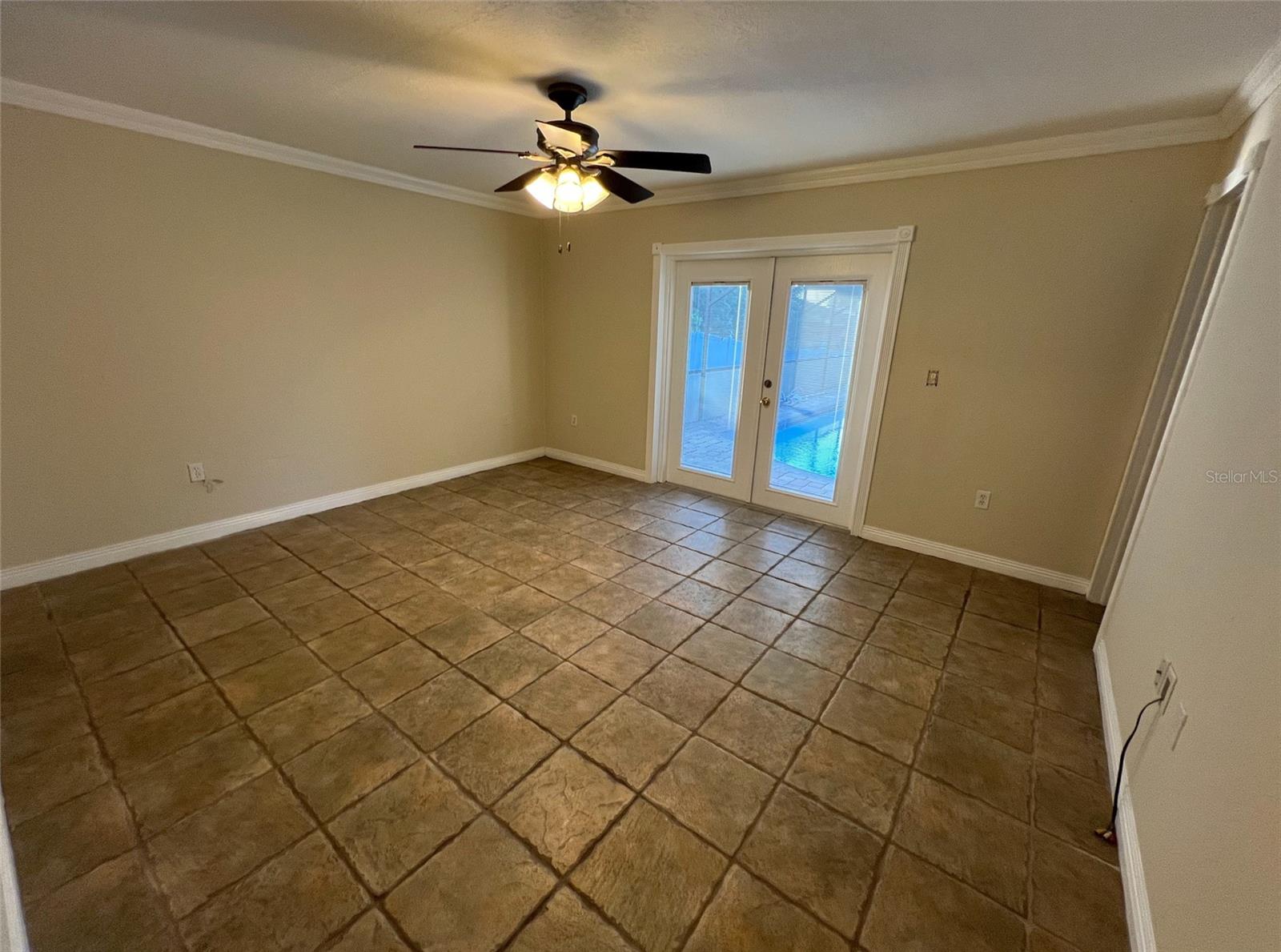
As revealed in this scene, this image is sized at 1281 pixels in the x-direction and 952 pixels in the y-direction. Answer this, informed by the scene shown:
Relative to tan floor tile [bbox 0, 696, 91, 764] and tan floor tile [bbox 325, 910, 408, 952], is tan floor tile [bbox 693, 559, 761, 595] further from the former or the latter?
tan floor tile [bbox 0, 696, 91, 764]

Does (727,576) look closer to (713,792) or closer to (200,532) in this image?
(713,792)

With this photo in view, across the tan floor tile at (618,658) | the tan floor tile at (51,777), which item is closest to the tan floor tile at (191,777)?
the tan floor tile at (51,777)

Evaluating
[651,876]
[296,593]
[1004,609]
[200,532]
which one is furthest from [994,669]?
[200,532]

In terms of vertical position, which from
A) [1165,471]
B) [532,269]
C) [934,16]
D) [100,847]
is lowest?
[100,847]

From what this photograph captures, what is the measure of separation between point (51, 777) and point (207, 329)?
2.44m

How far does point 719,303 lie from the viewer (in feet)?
13.3

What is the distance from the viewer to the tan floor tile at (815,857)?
134cm

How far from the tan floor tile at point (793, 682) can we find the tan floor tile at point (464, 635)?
46.7 inches

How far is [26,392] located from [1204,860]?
466cm

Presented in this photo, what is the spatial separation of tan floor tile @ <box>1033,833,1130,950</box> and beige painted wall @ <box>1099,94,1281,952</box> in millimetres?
137

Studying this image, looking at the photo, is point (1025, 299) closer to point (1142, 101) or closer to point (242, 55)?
point (1142, 101)

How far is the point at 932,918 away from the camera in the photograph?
130 cm

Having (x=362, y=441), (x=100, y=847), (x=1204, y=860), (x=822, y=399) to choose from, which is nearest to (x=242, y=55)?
(x=362, y=441)

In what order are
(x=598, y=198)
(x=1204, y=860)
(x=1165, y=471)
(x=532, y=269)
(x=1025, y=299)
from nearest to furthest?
(x=1204, y=860) < (x=1165, y=471) < (x=598, y=198) < (x=1025, y=299) < (x=532, y=269)
